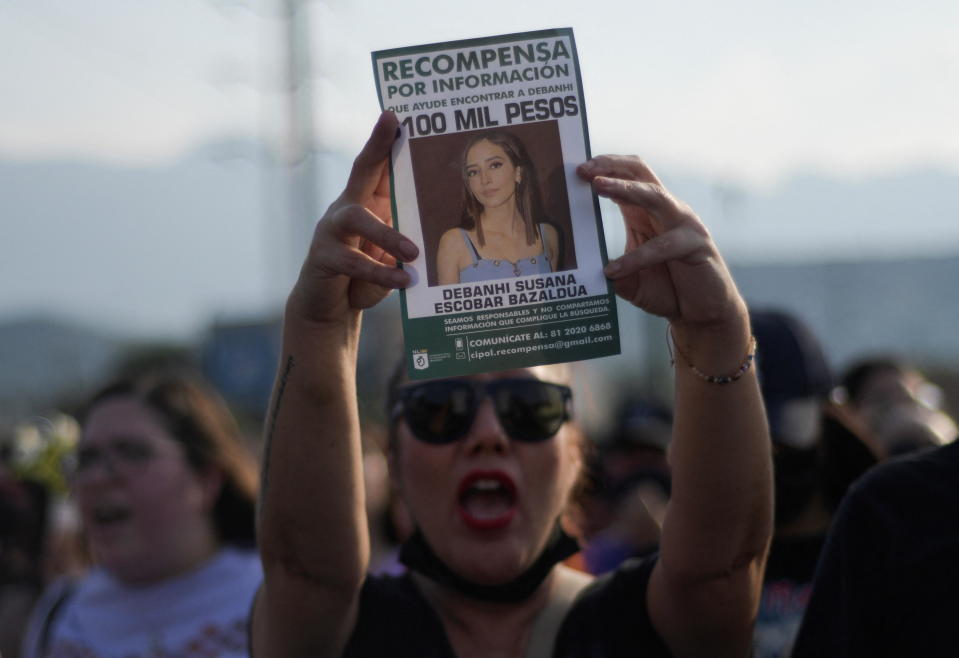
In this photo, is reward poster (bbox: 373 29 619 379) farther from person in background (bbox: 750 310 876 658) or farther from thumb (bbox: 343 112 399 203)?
person in background (bbox: 750 310 876 658)

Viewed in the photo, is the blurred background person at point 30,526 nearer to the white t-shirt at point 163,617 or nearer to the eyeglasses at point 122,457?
the white t-shirt at point 163,617

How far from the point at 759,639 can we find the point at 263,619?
1.68 meters

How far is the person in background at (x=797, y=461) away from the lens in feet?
10.8

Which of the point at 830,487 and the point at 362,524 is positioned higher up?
the point at 362,524

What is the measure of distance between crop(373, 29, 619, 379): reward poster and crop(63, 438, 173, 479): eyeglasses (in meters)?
2.39

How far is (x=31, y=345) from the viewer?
291ft

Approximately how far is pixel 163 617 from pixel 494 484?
192 cm

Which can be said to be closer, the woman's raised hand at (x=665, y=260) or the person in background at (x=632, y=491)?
the woman's raised hand at (x=665, y=260)

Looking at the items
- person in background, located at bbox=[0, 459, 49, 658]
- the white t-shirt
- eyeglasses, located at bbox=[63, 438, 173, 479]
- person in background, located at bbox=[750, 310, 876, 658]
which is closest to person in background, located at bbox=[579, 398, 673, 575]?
person in background, located at bbox=[750, 310, 876, 658]

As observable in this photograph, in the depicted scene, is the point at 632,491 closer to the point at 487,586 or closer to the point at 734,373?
the point at 487,586

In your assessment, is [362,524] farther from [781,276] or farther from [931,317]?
[931,317]

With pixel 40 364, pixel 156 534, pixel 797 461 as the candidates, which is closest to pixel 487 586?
pixel 797 461

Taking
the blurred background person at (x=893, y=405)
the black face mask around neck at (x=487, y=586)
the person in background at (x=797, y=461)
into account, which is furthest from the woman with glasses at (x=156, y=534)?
the blurred background person at (x=893, y=405)

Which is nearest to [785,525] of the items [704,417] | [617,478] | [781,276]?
[704,417]
